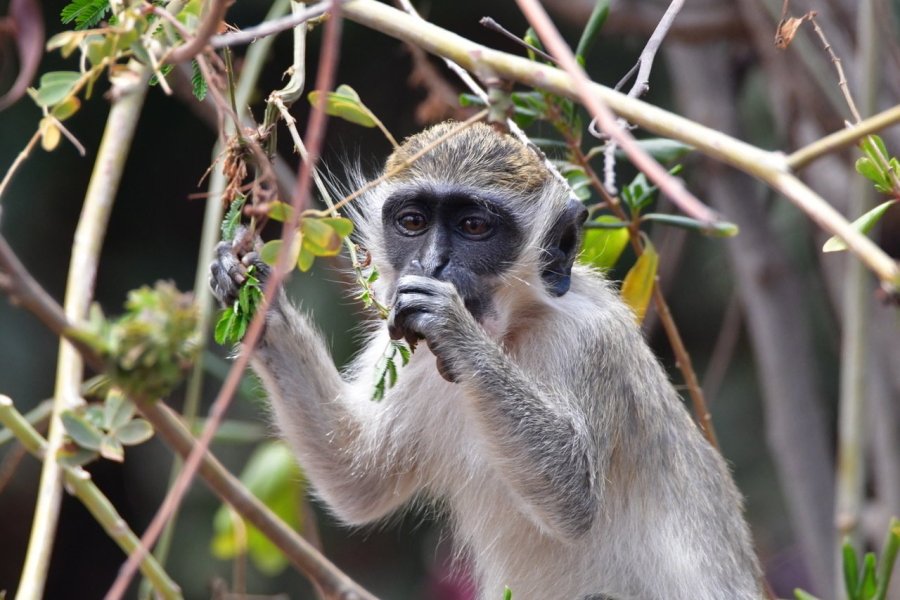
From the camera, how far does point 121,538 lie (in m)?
2.02

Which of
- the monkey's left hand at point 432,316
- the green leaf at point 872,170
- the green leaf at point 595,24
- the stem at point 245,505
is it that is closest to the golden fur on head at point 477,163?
the green leaf at point 595,24

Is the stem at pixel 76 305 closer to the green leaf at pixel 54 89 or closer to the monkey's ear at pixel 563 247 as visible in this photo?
the green leaf at pixel 54 89

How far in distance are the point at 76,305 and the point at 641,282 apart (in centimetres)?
188

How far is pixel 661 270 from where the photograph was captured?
655cm

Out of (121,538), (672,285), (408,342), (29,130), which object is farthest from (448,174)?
Answer: (672,285)

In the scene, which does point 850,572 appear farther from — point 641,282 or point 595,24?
point 595,24

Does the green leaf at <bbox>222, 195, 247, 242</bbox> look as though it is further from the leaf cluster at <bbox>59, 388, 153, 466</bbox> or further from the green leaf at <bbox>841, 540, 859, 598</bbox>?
the green leaf at <bbox>841, 540, 859, 598</bbox>

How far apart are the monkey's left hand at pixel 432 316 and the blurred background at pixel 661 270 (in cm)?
245

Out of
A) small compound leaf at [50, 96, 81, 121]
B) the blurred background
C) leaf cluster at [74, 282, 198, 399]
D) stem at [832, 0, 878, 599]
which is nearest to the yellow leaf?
small compound leaf at [50, 96, 81, 121]

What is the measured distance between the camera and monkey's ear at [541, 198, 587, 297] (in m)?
3.53

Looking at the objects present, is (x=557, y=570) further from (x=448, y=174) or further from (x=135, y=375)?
(x=135, y=375)

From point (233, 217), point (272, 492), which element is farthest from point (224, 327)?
point (272, 492)

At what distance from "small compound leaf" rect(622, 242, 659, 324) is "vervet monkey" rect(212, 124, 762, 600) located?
5cm

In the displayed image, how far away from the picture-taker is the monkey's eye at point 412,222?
11.8 ft
